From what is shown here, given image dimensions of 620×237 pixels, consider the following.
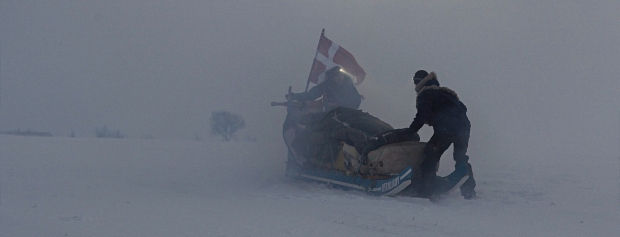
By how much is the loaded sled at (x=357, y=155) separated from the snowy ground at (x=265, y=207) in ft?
0.65

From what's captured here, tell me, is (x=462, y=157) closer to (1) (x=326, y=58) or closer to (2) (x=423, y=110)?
(2) (x=423, y=110)

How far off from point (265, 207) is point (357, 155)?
1870mm

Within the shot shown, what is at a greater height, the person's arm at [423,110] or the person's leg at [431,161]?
the person's arm at [423,110]

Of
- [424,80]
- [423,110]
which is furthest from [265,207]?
[424,80]

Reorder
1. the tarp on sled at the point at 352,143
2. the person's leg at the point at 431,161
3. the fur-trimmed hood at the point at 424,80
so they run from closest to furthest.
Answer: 1. the person's leg at the point at 431,161
2. the tarp on sled at the point at 352,143
3. the fur-trimmed hood at the point at 424,80

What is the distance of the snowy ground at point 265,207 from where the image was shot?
11.2 feet

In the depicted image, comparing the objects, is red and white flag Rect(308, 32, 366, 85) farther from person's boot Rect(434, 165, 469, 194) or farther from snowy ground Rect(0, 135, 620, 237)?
person's boot Rect(434, 165, 469, 194)

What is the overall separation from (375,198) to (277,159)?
22.8ft

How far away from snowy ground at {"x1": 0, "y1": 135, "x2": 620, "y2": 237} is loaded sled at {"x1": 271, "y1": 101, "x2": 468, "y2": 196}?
7.8 inches

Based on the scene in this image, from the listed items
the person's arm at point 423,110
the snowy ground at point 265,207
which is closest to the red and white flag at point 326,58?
the snowy ground at point 265,207

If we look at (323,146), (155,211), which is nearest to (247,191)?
(323,146)

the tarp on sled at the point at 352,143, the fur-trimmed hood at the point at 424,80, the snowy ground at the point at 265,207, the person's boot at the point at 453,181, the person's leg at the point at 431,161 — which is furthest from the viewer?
the fur-trimmed hood at the point at 424,80

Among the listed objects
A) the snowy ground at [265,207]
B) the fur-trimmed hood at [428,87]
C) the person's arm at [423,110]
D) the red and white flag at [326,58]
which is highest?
the red and white flag at [326,58]

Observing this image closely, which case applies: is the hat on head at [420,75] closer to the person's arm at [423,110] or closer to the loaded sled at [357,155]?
the person's arm at [423,110]
